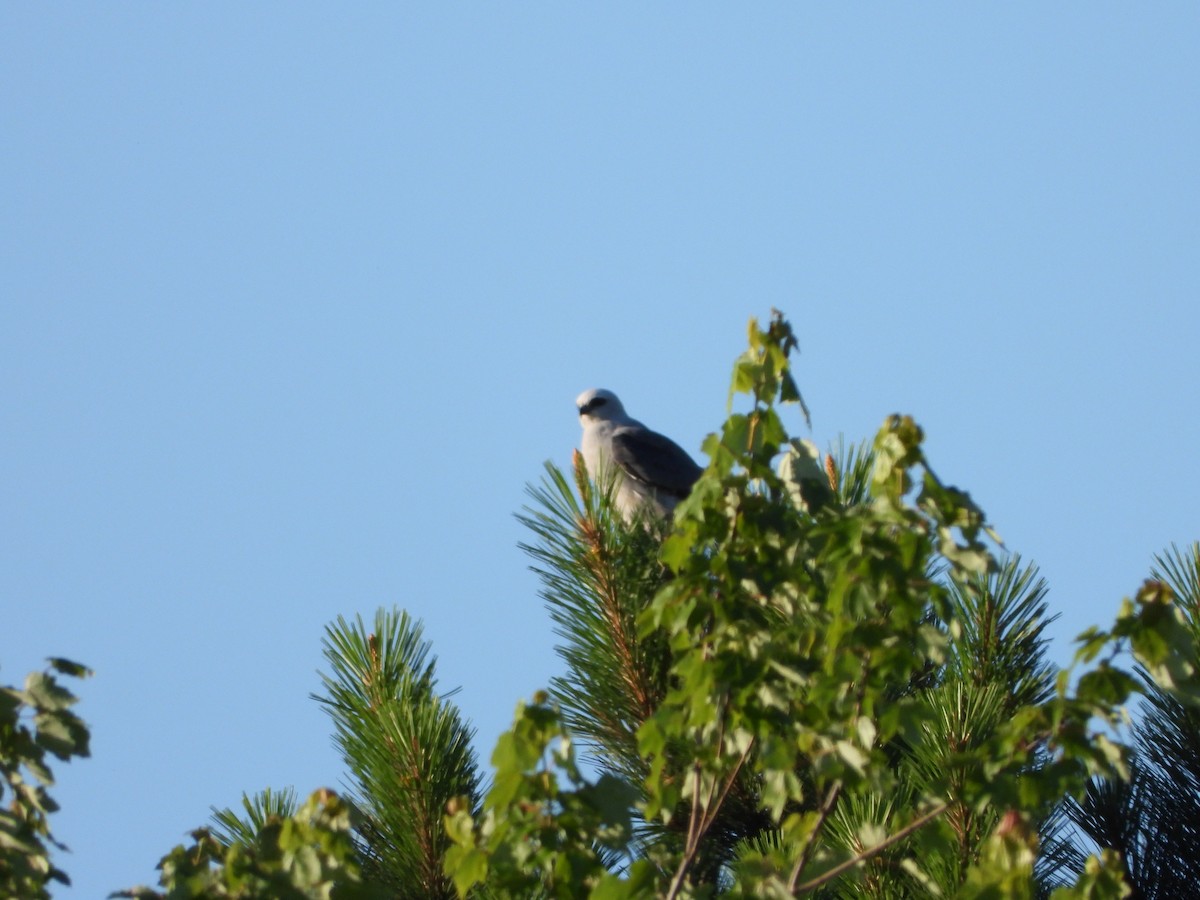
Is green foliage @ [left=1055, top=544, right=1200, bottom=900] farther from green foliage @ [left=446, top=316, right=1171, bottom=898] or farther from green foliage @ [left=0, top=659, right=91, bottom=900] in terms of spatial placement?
green foliage @ [left=0, top=659, right=91, bottom=900]

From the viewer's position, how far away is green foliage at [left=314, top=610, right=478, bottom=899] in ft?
14.7

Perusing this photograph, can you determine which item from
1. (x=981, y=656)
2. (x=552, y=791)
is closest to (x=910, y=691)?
(x=981, y=656)

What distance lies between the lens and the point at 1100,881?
116 inches

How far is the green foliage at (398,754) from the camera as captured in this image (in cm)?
448

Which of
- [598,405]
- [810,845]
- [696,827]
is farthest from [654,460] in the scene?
[810,845]

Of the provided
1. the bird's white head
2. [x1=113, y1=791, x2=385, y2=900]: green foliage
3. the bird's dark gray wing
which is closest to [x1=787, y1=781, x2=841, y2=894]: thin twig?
[x1=113, y1=791, x2=385, y2=900]: green foliage

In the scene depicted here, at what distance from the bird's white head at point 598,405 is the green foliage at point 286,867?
7.80 meters

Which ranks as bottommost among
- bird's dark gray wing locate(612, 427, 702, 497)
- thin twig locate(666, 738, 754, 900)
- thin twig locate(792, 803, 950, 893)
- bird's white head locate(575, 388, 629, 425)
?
thin twig locate(792, 803, 950, 893)

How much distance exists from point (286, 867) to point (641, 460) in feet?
21.1

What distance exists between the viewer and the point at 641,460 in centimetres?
940

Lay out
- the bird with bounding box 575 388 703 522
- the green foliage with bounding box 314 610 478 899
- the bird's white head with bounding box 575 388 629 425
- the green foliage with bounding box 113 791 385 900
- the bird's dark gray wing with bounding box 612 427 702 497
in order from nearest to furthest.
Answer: the green foliage with bounding box 113 791 385 900, the green foliage with bounding box 314 610 478 899, the bird with bounding box 575 388 703 522, the bird's dark gray wing with bounding box 612 427 702 497, the bird's white head with bounding box 575 388 629 425

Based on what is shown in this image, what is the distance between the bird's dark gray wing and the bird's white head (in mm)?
1098

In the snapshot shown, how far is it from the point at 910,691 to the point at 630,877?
7.15 feet

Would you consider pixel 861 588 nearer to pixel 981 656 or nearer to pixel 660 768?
pixel 660 768
